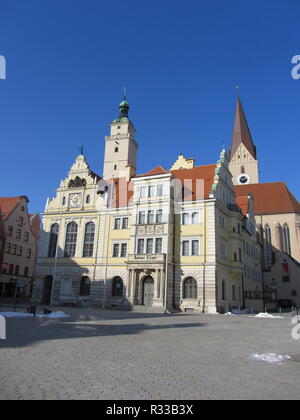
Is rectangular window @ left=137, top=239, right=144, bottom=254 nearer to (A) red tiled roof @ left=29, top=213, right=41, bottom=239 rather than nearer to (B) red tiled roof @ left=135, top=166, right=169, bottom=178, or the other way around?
(B) red tiled roof @ left=135, top=166, right=169, bottom=178

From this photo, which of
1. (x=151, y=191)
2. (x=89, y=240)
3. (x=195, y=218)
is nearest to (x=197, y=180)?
(x=195, y=218)

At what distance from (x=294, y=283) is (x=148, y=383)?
205 ft

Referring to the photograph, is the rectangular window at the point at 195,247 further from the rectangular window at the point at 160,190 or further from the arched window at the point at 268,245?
the arched window at the point at 268,245

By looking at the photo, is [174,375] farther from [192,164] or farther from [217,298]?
[192,164]

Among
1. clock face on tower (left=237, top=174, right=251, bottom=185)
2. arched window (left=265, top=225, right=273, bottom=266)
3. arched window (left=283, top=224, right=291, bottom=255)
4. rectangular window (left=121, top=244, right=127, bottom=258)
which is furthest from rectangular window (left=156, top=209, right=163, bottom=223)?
clock face on tower (left=237, top=174, right=251, bottom=185)

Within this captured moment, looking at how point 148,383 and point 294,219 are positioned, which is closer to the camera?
point 148,383

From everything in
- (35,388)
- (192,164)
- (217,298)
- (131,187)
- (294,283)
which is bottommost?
(35,388)

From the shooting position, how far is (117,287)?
43125 mm

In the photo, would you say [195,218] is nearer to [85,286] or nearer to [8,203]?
[85,286]

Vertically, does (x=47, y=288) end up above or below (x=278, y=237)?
below

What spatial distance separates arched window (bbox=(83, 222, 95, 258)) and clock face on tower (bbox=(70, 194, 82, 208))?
3288 mm

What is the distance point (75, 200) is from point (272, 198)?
41.5 metres
